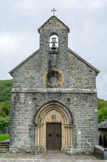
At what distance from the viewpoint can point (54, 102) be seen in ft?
41.2

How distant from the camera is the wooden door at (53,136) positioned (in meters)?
12.4

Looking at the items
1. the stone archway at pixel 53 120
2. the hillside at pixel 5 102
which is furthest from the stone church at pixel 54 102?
the hillside at pixel 5 102

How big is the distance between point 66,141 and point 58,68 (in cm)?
481

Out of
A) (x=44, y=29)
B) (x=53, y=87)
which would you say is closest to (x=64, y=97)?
(x=53, y=87)

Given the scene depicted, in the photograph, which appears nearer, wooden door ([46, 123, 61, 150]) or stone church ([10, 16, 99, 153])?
stone church ([10, 16, 99, 153])

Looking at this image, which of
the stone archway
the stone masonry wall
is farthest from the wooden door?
the stone masonry wall

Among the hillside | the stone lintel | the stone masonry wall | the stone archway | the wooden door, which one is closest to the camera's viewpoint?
the stone masonry wall

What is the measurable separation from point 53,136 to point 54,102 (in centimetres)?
222

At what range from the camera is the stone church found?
12078 mm

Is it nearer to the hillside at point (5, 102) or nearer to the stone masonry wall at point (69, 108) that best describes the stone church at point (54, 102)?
the stone masonry wall at point (69, 108)

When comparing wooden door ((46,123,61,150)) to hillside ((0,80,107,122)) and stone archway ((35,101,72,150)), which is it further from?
hillside ((0,80,107,122))

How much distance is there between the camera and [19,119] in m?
12.3

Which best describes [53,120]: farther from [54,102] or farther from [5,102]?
[5,102]

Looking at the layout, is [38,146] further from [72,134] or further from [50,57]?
[50,57]
